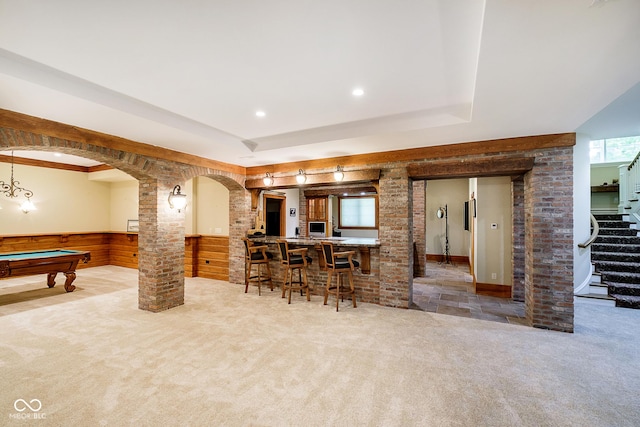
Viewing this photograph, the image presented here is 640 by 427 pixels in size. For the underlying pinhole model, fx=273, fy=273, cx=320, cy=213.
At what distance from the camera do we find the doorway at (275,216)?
8211mm

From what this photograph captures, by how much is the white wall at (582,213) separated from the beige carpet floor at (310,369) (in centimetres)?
90

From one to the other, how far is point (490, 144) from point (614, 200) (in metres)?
6.95

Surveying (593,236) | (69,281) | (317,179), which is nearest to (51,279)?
(69,281)

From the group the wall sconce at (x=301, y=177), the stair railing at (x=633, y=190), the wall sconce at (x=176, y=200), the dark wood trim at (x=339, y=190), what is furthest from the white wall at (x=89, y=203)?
the stair railing at (x=633, y=190)

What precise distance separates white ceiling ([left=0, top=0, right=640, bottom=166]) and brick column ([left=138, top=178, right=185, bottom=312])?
106 centimetres

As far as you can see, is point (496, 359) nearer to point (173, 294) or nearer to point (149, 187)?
point (173, 294)

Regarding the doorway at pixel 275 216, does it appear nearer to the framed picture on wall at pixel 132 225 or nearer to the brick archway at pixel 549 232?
the framed picture on wall at pixel 132 225

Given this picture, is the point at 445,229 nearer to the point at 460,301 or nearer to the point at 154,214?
the point at 460,301

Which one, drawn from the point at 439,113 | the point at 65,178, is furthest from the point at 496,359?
the point at 65,178

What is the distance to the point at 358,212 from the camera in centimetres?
1075

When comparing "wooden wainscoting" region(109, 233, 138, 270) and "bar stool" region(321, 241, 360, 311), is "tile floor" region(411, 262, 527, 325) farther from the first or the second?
"wooden wainscoting" region(109, 233, 138, 270)

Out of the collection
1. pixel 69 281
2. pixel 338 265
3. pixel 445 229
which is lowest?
pixel 69 281

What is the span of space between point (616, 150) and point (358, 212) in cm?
798

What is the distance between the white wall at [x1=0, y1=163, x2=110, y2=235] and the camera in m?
6.91
